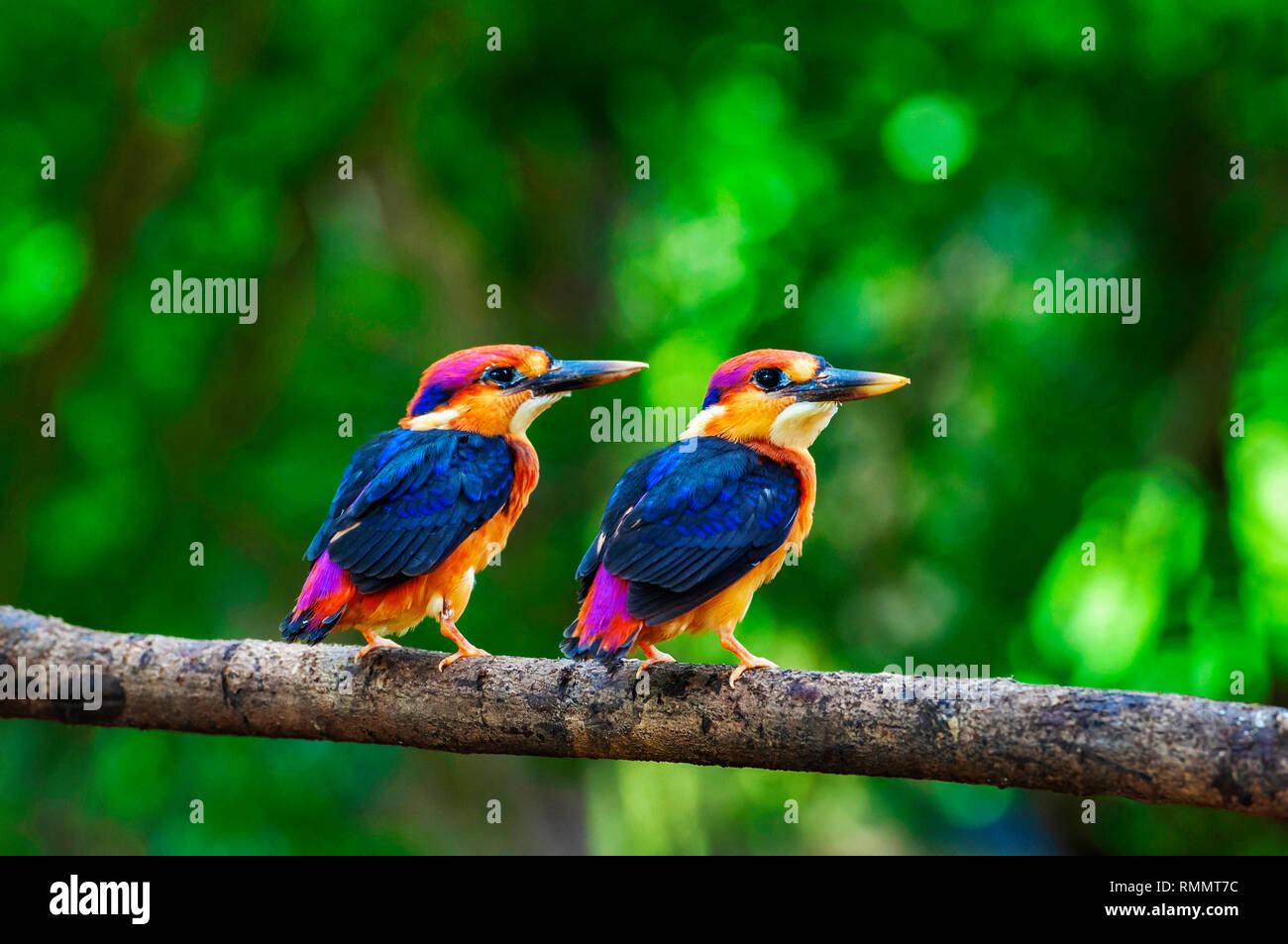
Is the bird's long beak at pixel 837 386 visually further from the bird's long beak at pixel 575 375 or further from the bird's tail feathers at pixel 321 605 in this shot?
the bird's tail feathers at pixel 321 605

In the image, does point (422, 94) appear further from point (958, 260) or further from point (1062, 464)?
point (1062, 464)

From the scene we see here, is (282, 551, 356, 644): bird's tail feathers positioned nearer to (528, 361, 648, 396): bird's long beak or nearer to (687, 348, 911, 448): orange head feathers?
(528, 361, 648, 396): bird's long beak

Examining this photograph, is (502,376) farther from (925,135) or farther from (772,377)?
(925,135)

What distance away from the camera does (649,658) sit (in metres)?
2.76

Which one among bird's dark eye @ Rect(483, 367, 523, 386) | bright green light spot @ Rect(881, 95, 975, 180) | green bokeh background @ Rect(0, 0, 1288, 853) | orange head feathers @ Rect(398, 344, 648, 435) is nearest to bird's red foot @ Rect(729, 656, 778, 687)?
orange head feathers @ Rect(398, 344, 648, 435)

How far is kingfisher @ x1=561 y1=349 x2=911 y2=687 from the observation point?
257 cm

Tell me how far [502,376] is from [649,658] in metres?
0.76

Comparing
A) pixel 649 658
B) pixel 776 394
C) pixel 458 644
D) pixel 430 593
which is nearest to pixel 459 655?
pixel 458 644

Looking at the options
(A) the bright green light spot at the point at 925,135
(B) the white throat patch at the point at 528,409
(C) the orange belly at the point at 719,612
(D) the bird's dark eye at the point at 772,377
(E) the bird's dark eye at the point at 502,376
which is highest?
(A) the bright green light spot at the point at 925,135

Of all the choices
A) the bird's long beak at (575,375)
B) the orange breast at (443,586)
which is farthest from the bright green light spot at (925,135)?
the orange breast at (443,586)

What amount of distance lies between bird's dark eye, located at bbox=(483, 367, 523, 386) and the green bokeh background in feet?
6.59

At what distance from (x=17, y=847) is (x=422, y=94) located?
372 cm

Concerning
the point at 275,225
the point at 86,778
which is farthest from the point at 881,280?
the point at 86,778

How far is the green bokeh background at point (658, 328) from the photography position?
16.2ft
